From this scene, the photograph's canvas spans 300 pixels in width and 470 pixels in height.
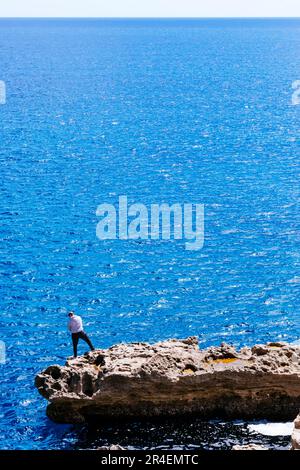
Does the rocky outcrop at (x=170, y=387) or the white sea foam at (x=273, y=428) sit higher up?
the rocky outcrop at (x=170, y=387)

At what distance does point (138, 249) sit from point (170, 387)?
107ft

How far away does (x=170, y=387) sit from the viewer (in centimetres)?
4641

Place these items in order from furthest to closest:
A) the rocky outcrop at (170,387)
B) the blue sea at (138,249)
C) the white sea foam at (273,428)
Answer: the blue sea at (138,249), the rocky outcrop at (170,387), the white sea foam at (273,428)

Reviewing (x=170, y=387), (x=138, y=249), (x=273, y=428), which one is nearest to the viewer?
(x=273, y=428)

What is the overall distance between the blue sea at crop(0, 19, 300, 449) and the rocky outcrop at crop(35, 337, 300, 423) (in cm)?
98

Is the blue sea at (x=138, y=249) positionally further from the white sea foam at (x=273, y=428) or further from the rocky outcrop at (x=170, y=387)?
the rocky outcrop at (x=170, y=387)

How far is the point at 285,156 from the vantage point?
116875 millimetres

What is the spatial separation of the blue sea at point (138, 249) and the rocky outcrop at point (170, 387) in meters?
0.98

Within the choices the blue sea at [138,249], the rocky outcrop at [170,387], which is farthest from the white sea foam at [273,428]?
the rocky outcrop at [170,387]

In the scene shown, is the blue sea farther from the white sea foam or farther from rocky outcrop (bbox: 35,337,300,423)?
rocky outcrop (bbox: 35,337,300,423)

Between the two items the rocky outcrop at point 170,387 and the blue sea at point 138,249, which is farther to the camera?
the blue sea at point 138,249

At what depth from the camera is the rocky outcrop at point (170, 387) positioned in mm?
46219

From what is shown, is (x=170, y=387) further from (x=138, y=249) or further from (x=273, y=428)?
(x=138, y=249)

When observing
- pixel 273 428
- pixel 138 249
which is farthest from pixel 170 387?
pixel 138 249
